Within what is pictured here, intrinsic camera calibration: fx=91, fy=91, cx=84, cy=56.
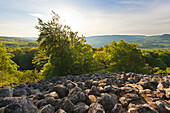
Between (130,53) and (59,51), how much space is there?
71.8 feet

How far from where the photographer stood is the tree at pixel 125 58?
26.6 meters

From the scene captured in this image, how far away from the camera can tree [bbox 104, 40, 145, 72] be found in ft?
87.2

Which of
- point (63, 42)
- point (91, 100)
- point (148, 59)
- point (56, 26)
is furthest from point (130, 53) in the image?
point (148, 59)

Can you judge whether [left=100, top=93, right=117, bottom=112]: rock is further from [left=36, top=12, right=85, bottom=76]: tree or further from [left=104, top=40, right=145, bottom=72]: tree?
[left=104, top=40, right=145, bottom=72]: tree

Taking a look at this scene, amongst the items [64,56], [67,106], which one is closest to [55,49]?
[64,56]

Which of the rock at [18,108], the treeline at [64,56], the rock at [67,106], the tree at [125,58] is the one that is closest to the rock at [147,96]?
the rock at [67,106]

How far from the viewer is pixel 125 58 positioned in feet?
88.7

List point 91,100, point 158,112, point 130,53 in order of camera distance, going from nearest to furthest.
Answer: point 158,112 → point 91,100 → point 130,53

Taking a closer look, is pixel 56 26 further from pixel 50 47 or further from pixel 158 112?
pixel 158 112

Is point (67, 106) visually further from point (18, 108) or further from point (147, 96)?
point (147, 96)

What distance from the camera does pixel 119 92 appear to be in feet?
22.6

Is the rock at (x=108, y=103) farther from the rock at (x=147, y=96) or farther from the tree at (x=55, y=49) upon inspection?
the tree at (x=55, y=49)

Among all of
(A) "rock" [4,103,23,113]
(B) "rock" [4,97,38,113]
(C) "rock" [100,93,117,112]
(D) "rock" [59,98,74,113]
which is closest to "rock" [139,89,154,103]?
(C) "rock" [100,93,117,112]

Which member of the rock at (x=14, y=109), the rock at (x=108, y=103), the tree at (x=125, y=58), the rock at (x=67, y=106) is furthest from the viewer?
the tree at (x=125, y=58)
